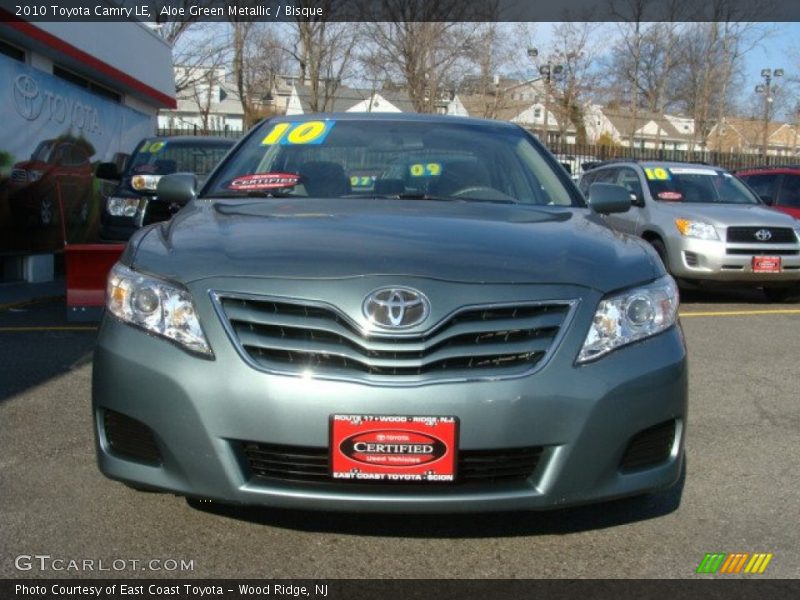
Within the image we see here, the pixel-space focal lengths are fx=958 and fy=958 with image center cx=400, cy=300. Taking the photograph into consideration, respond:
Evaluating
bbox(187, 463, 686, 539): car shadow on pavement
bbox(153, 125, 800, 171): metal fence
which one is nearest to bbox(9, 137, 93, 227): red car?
bbox(187, 463, 686, 539): car shadow on pavement

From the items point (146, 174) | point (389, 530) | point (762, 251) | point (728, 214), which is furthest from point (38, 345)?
point (762, 251)

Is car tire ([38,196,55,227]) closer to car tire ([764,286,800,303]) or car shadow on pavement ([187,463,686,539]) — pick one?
car tire ([764,286,800,303])

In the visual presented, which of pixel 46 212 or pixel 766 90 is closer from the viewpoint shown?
pixel 46 212

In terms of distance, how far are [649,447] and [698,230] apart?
7.78m

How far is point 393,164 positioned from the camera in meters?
4.59

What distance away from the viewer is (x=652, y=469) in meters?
3.15

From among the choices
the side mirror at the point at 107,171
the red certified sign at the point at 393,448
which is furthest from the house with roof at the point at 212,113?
the red certified sign at the point at 393,448

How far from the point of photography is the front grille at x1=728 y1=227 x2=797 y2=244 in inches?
406

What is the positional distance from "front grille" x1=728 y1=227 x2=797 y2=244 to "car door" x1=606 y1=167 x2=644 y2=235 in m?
1.24

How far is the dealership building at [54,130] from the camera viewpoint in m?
12.1

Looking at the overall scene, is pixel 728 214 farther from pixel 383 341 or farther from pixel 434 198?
pixel 383 341

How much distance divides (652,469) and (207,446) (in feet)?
4.72

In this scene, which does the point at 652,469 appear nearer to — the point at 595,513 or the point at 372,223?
the point at 595,513
